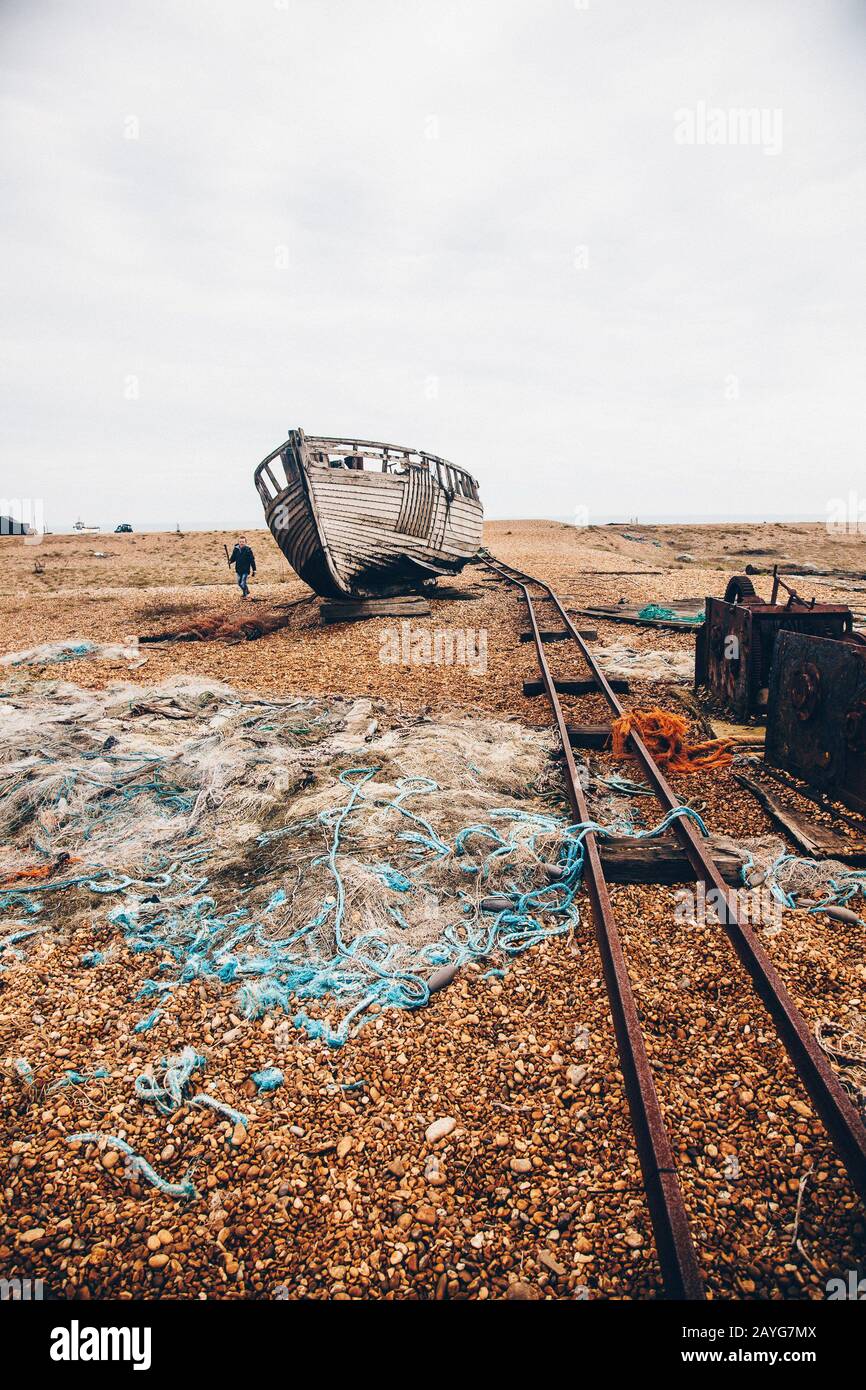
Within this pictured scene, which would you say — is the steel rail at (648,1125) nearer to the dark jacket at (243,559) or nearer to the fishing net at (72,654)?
the fishing net at (72,654)

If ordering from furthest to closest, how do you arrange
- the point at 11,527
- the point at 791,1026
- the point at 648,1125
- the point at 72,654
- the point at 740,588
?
the point at 11,527 → the point at 72,654 → the point at 740,588 → the point at 791,1026 → the point at 648,1125

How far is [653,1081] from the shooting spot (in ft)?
8.53

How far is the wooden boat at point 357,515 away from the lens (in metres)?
12.8

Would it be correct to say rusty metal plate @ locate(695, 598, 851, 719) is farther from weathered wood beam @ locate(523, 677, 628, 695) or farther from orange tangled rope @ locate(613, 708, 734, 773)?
weathered wood beam @ locate(523, 677, 628, 695)

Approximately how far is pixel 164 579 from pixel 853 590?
74.8 ft

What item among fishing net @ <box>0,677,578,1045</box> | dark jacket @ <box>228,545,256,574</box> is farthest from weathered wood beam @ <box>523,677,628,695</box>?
dark jacket @ <box>228,545,256,574</box>

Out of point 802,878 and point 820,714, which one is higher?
point 820,714

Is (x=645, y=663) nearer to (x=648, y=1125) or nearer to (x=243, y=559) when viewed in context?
(x=648, y=1125)

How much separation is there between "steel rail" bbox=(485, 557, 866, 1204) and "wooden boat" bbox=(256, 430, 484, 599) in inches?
396

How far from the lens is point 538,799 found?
17.8ft

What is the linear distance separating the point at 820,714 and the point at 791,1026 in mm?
3066

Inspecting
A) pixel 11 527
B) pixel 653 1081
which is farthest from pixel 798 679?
pixel 11 527
